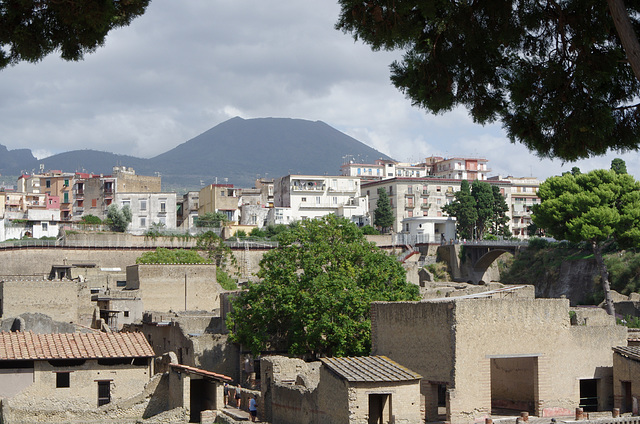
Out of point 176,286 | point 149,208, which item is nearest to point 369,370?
point 176,286

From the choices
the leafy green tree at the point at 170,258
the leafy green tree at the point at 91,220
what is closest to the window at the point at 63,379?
the leafy green tree at the point at 170,258

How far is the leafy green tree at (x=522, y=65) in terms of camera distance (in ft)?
41.7

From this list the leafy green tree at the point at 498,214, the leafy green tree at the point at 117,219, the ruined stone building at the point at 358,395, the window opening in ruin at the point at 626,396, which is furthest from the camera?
the leafy green tree at the point at 498,214

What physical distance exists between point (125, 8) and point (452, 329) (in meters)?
12.7

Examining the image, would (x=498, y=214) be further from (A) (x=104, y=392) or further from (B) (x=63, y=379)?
(B) (x=63, y=379)

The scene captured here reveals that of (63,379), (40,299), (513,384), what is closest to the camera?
(513,384)

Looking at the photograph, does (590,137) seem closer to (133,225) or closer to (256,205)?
(133,225)

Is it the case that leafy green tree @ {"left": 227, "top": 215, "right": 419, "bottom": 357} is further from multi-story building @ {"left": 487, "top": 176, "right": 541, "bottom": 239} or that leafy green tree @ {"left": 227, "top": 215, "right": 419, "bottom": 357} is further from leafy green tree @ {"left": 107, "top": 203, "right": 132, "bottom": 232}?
multi-story building @ {"left": 487, "top": 176, "right": 541, "bottom": 239}

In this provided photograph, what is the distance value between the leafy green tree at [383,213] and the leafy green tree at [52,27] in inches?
3250

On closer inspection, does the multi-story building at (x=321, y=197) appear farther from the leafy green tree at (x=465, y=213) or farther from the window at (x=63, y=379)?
the window at (x=63, y=379)

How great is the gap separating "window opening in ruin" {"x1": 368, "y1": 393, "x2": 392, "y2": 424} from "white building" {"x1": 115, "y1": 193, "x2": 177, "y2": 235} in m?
71.4

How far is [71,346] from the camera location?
29844 mm

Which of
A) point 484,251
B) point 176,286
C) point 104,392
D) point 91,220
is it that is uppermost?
point 91,220

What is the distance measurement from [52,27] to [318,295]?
18172mm
